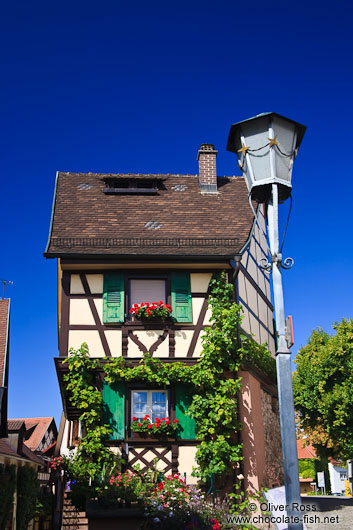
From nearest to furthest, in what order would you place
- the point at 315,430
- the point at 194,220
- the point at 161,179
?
the point at 194,220, the point at 161,179, the point at 315,430

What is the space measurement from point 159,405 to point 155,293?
2.68 metres

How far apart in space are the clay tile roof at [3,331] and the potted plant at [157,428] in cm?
464

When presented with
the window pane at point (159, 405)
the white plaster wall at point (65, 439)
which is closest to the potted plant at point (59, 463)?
the window pane at point (159, 405)

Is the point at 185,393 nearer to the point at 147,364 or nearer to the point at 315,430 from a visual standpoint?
the point at 147,364

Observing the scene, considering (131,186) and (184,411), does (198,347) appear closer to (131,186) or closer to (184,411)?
(184,411)

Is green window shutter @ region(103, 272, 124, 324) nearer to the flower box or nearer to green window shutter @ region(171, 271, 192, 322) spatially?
green window shutter @ region(171, 271, 192, 322)

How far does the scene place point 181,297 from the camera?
14.4m

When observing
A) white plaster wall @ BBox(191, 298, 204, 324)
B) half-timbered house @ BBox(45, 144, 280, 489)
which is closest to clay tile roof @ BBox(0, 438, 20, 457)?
half-timbered house @ BBox(45, 144, 280, 489)

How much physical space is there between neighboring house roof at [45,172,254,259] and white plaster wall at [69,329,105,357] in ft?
6.00

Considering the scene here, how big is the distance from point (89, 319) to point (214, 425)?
12.4ft

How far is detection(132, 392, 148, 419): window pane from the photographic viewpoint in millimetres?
13539

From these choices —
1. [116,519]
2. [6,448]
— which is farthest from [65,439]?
[116,519]

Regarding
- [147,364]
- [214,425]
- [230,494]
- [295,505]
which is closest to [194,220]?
[147,364]

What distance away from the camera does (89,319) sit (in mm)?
14078
